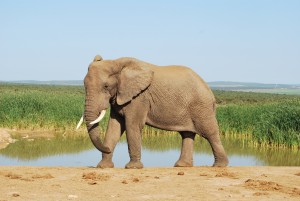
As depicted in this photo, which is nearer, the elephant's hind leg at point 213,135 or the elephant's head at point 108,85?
the elephant's head at point 108,85

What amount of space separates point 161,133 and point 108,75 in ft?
43.5

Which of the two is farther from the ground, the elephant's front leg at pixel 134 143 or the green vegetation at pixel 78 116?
the elephant's front leg at pixel 134 143

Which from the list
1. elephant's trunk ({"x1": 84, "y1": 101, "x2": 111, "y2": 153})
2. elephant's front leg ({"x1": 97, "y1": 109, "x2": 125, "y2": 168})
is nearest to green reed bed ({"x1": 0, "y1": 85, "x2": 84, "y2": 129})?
elephant's front leg ({"x1": 97, "y1": 109, "x2": 125, "y2": 168})

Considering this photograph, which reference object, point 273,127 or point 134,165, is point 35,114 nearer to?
point 273,127

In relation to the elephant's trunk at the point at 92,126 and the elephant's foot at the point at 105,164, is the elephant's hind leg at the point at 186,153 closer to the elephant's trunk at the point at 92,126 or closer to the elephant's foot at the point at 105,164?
the elephant's foot at the point at 105,164

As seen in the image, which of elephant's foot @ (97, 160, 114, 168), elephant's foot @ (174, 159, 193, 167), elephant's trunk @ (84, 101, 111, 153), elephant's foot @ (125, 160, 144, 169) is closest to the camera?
elephant's trunk @ (84, 101, 111, 153)

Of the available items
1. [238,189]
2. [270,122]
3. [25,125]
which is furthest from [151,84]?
[25,125]

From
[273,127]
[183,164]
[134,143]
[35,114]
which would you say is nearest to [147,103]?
[134,143]

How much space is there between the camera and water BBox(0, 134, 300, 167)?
15727 millimetres

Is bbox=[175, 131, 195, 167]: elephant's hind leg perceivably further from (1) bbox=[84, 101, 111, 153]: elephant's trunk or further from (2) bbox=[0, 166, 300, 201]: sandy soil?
(1) bbox=[84, 101, 111, 153]: elephant's trunk

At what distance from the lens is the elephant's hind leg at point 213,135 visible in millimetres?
10836

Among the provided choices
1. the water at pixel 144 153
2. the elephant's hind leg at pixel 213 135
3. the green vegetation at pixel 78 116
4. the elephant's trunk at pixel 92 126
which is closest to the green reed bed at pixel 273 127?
the green vegetation at pixel 78 116

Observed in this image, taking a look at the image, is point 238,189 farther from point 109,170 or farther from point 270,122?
point 270,122

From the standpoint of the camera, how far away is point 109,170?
33.0ft
